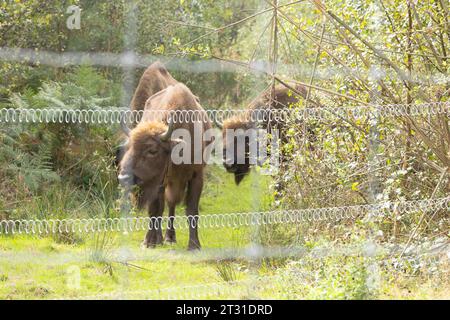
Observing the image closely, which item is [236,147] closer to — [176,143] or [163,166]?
[176,143]

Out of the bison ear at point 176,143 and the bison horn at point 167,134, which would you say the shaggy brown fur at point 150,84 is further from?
the bison horn at point 167,134

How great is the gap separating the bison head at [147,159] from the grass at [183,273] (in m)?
0.58

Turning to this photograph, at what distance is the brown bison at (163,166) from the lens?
8188 mm

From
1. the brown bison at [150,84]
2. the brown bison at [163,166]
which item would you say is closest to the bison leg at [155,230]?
the brown bison at [163,166]

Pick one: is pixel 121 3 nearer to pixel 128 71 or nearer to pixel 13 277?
pixel 128 71

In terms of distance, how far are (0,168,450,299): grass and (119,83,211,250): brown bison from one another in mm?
334

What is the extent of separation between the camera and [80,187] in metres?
9.28

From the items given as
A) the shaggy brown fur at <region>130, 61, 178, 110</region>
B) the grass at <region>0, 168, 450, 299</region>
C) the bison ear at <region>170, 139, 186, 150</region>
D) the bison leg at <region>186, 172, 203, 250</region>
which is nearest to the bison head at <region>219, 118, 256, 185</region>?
the shaggy brown fur at <region>130, 61, 178, 110</region>

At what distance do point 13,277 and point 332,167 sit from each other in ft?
9.63

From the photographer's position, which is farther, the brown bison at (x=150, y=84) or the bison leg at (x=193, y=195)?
the brown bison at (x=150, y=84)

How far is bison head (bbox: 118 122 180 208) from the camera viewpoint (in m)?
8.14

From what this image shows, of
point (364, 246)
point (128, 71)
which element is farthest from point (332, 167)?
point (128, 71)

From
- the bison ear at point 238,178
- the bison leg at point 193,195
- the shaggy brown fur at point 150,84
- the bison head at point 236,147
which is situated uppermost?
the shaggy brown fur at point 150,84

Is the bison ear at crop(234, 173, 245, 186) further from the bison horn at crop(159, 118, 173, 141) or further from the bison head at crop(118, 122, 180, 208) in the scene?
the bison horn at crop(159, 118, 173, 141)
